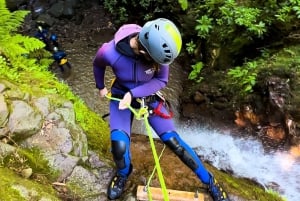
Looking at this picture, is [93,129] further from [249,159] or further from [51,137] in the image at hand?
[249,159]

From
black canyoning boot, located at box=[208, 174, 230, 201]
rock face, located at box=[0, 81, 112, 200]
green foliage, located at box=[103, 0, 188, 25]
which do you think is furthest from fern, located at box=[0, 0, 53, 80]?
green foliage, located at box=[103, 0, 188, 25]

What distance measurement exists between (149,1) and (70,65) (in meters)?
2.40

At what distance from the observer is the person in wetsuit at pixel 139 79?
12.2 ft

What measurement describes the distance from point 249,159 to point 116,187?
274 centimetres

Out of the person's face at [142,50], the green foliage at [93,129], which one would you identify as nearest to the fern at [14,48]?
the green foliage at [93,129]

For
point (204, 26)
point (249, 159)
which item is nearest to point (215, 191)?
point (249, 159)

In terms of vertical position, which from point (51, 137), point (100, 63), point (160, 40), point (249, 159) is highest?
point (160, 40)

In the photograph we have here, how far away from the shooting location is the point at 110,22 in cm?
998

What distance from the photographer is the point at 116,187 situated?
444 centimetres

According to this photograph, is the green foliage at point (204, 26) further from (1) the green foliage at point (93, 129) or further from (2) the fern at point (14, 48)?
(1) the green foliage at point (93, 129)

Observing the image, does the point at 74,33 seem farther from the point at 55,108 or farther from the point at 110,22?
the point at 55,108

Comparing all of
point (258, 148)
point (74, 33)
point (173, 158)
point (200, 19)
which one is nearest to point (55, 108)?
point (173, 158)

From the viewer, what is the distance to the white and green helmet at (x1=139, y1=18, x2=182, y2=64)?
12.0 ft

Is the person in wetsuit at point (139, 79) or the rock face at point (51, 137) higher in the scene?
the person in wetsuit at point (139, 79)
